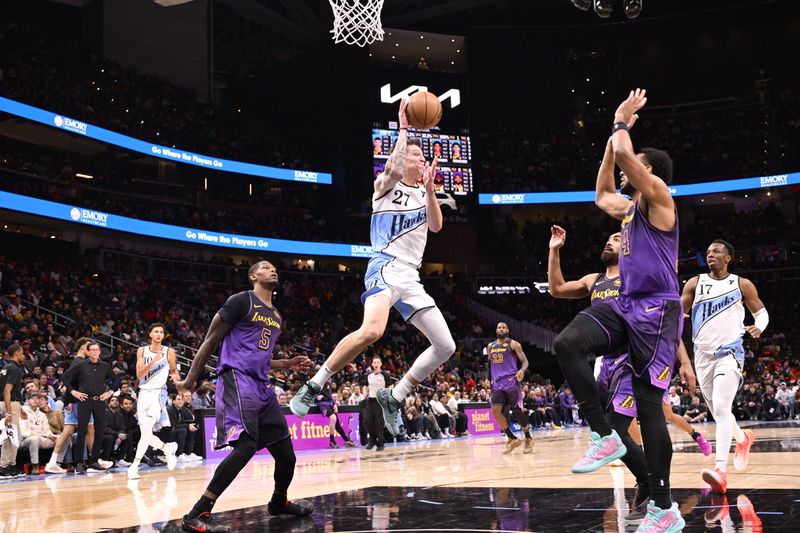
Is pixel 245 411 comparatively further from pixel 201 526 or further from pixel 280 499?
pixel 201 526

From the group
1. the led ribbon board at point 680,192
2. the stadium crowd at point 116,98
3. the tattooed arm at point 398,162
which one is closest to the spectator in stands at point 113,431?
the tattooed arm at point 398,162

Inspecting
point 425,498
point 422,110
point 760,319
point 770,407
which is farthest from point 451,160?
point 425,498

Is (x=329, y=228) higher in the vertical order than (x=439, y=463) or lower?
higher

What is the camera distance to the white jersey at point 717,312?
7926mm

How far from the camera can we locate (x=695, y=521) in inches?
215

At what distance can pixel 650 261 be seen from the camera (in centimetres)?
505

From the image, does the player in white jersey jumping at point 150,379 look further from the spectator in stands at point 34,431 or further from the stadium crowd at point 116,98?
the stadium crowd at point 116,98

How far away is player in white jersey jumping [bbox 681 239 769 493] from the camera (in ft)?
25.5

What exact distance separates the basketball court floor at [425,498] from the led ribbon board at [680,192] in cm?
2569

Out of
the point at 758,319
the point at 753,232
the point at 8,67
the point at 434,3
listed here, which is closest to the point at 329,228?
the point at 434,3

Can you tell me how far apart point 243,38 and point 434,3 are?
9.90 metres

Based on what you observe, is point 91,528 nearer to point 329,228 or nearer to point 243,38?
point 329,228

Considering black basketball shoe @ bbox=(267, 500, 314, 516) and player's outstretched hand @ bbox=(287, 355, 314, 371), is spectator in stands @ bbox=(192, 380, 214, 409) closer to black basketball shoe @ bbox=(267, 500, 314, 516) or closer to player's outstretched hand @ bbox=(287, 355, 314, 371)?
black basketball shoe @ bbox=(267, 500, 314, 516)

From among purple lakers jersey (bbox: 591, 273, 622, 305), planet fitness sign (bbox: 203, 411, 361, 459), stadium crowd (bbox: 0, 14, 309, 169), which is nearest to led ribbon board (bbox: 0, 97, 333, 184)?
stadium crowd (bbox: 0, 14, 309, 169)
